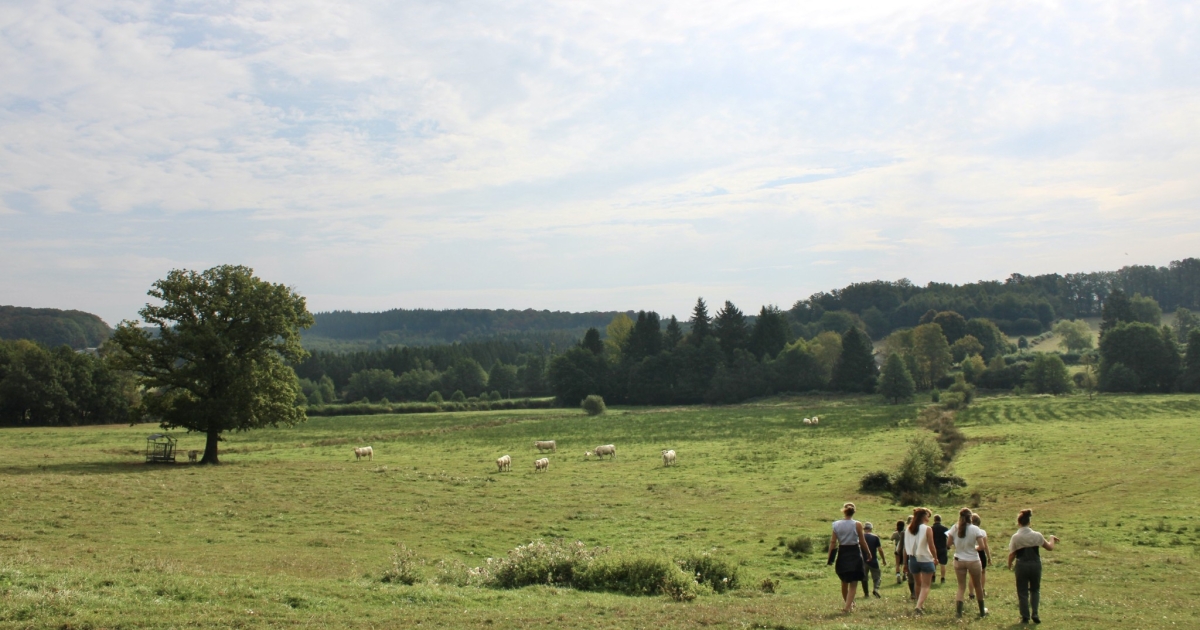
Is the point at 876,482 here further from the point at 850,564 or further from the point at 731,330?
the point at 731,330

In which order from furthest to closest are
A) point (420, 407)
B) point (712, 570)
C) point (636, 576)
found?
point (420, 407), point (712, 570), point (636, 576)

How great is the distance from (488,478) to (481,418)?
6097 centimetres

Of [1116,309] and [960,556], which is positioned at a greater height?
[1116,309]

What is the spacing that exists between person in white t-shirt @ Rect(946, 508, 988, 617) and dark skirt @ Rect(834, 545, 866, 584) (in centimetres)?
169

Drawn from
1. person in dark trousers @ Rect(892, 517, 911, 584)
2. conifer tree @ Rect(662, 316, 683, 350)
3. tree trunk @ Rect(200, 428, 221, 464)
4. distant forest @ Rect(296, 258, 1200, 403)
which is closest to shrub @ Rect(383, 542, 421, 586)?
person in dark trousers @ Rect(892, 517, 911, 584)

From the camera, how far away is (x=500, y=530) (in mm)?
25031

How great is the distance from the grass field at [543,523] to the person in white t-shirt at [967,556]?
19.8 inches

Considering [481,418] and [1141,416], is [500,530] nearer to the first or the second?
Answer: [1141,416]

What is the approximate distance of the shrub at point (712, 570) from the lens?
16.8 meters

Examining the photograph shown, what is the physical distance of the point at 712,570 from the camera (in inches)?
674

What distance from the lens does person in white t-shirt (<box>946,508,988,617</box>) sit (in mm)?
14078

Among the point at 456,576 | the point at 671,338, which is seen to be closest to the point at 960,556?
the point at 456,576

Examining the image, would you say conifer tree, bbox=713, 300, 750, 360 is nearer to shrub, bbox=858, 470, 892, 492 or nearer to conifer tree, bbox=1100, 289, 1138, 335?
conifer tree, bbox=1100, 289, 1138, 335

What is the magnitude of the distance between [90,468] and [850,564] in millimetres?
39969
